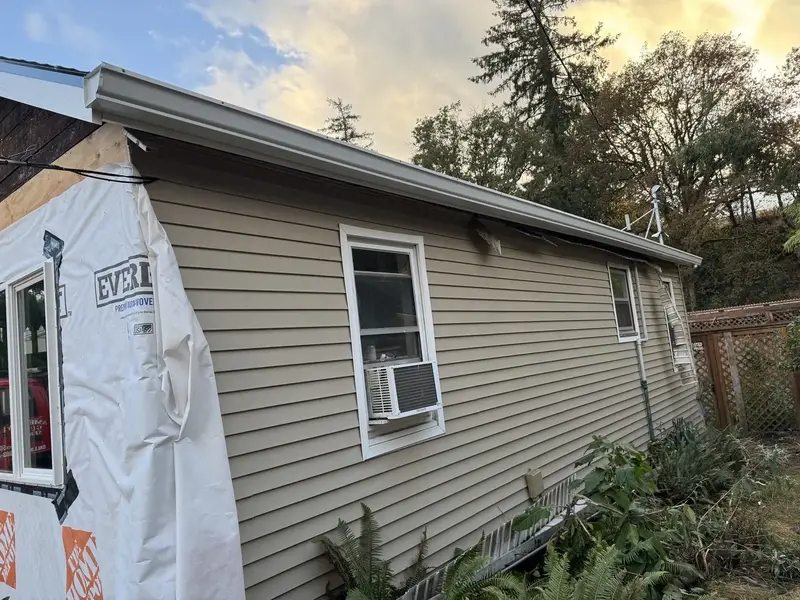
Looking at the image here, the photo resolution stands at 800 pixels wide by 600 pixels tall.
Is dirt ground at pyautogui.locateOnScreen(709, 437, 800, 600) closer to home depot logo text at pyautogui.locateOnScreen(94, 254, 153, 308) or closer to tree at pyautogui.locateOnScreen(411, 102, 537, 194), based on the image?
home depot logo text at pyautogui.locateOnScreen(94, 254, 153, 308)

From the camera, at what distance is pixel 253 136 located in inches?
113

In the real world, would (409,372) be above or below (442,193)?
below

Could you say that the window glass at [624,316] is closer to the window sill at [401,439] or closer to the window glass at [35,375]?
the window sill at [401,439]

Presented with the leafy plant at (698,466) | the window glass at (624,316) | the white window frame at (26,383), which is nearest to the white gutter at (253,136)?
the white window frame at (26,383)

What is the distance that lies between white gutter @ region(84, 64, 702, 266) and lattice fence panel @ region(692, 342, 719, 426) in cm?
721

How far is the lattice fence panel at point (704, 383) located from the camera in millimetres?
10203

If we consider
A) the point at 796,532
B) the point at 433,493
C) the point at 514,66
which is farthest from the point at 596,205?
the point at 433,493

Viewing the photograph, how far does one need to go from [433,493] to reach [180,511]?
2105 mm

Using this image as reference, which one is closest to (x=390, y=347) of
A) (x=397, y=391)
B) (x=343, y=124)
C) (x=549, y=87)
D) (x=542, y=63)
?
(x=397, y=391)

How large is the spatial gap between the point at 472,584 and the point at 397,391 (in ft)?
3.86

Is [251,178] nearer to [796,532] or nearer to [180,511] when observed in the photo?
[180,511]

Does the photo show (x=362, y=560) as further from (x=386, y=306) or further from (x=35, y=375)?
(x=35, y=375)

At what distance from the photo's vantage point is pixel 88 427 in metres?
2.82

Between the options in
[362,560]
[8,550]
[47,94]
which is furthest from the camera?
[8,550]
